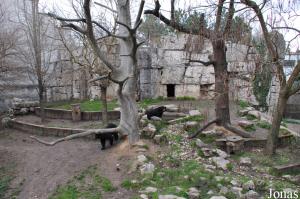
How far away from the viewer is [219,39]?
8820 mm

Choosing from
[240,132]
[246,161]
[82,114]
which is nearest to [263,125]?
[240,132]

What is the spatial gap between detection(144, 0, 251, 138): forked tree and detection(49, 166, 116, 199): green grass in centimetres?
311

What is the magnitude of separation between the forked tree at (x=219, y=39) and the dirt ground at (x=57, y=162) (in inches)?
91.8

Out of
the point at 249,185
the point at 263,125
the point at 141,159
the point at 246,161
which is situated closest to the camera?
the point at 249,185

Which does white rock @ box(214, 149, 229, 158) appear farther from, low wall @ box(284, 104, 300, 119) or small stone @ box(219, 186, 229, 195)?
low wall @ box(284, 104, 300, 119)

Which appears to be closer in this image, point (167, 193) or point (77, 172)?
point (167, 193)

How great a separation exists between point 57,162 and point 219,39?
5312 millimetres

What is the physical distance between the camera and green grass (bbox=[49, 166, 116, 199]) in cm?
755

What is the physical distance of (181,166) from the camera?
27.1ft

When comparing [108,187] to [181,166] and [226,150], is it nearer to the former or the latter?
[181,166]

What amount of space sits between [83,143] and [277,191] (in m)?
6.27

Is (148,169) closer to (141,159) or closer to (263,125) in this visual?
(141,159)

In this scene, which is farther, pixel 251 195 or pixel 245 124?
pixel 245 124

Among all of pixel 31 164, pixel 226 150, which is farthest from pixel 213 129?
pixel 31 164
